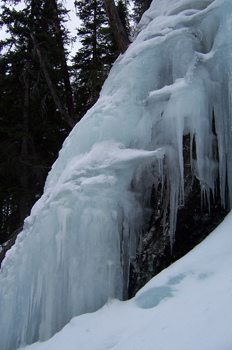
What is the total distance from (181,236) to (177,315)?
1309 mm

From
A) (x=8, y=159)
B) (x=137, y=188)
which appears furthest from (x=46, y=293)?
(x=8, y=159)

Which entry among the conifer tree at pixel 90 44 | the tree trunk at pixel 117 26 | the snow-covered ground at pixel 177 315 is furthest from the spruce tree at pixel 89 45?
the snow-covered ground at pixel 177 315

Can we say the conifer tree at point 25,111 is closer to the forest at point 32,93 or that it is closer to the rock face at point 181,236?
the forest at point 32,93

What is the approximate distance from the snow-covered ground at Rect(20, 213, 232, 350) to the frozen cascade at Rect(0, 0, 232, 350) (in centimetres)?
49

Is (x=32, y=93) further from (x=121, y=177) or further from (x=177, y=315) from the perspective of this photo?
(x=177, y=315)

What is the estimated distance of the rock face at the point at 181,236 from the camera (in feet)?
9.82

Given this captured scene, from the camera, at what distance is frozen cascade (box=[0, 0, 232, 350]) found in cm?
298

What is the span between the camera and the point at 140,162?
3084mm

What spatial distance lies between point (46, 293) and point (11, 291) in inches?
25.7

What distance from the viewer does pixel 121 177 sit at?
317 cm

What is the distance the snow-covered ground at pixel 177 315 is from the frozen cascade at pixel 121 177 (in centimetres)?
49

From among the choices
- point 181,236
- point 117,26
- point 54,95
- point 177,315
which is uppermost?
point 117,26

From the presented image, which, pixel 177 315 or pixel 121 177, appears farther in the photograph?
pixel 121 177

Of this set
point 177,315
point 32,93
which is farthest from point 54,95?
point 177,315
